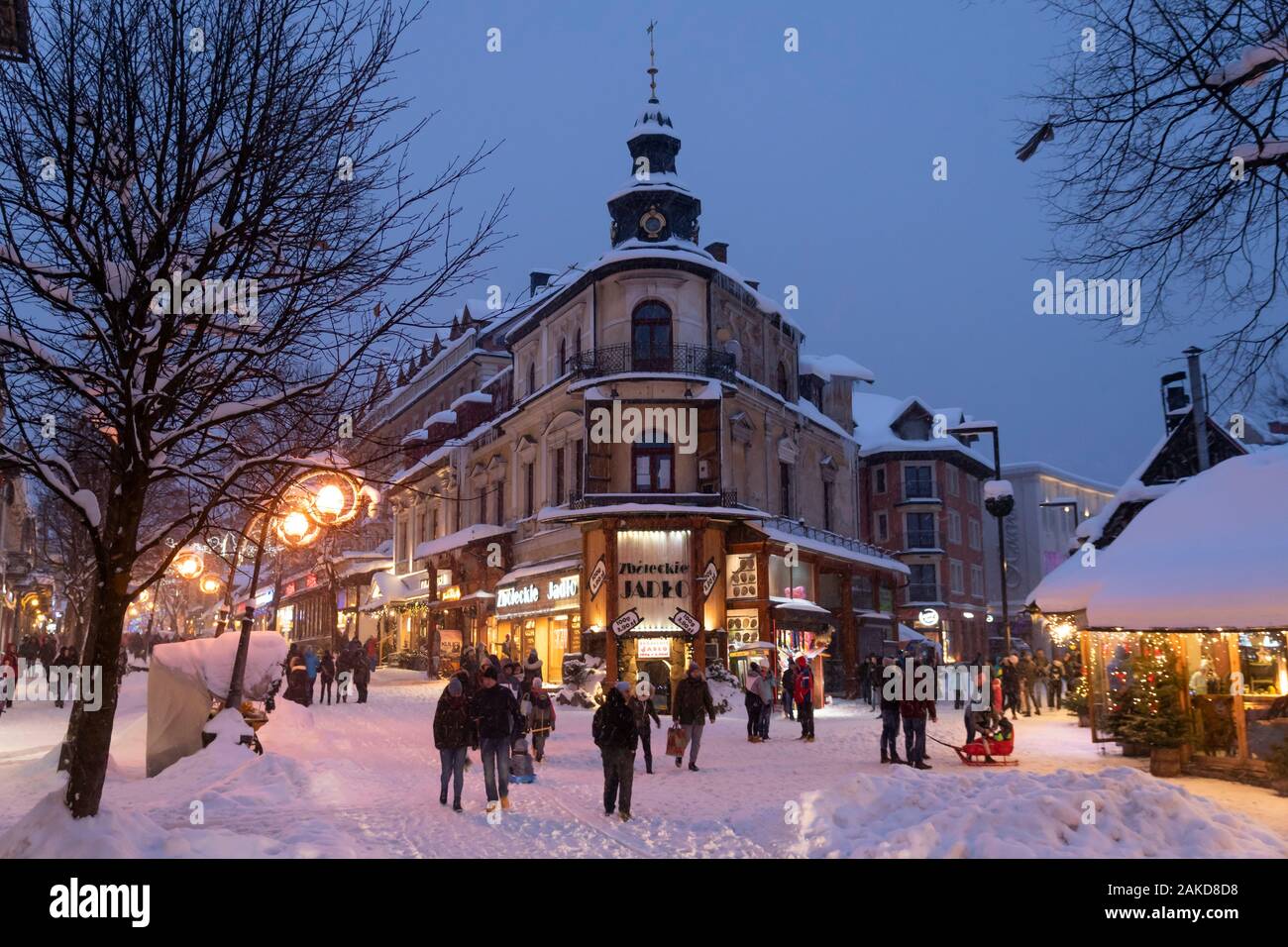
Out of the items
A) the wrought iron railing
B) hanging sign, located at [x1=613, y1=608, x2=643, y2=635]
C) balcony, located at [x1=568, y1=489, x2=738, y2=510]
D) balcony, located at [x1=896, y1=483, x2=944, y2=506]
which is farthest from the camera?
balcony, located at [x1=896, y1=483, x2=944, y2=506]

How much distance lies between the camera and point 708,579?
3173 cm

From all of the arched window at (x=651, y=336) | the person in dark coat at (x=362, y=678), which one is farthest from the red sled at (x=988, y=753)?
the person in dark coat at (x=362, y=678)

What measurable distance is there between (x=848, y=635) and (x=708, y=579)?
34.4 ft

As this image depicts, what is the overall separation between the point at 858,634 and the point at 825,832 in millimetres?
31210

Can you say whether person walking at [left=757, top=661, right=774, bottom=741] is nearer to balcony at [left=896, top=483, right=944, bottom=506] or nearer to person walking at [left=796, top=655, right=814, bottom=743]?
person walking at [left=796, top=655, right=814, bottom=743]

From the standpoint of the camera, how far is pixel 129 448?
9883 mm

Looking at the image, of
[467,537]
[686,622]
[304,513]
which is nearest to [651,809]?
[304,513]

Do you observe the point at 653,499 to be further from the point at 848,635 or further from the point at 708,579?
the point at 848,635

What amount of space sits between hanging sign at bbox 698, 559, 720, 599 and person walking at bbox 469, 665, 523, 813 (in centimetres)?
1949

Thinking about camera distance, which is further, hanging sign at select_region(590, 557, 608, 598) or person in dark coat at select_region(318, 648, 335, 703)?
hanging sign at select_region(590, 557, 608, 598)

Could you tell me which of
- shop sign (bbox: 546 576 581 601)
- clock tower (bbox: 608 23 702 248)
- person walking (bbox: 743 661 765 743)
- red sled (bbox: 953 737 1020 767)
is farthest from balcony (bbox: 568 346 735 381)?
red sled (bbox: 953 737 1020 767)

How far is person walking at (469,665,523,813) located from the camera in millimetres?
12148
